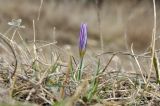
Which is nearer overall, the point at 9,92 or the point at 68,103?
the point at 68,103

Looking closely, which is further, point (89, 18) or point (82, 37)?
point (89, 18)

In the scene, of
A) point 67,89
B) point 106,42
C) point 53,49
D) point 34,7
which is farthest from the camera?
point 34,7

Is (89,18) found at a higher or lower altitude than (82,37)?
higher

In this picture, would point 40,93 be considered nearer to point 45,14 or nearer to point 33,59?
point 33,59

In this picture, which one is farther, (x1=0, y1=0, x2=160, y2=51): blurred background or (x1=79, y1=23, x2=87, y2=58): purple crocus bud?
(x1=0, y1=0, x2=160, y2=51): blurred background

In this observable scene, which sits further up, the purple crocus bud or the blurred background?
the blurred background

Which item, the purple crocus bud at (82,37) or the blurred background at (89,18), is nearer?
the purple crocus bud at (82,37)

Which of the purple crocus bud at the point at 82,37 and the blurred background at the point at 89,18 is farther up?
the blurred background at the point at 89,18

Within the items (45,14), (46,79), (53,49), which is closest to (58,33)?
(45,14)
